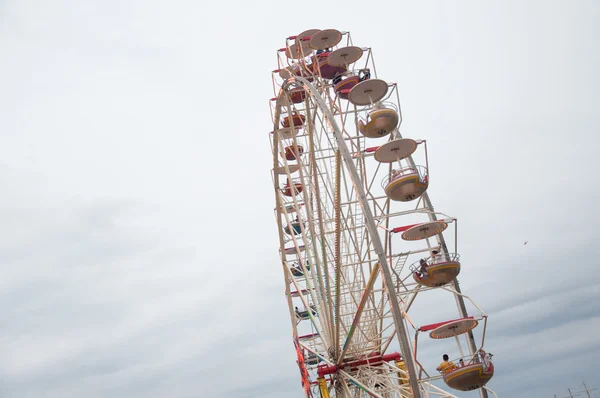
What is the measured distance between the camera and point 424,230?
576 inches

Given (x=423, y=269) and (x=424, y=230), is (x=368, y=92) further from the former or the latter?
(x=423, y=269)

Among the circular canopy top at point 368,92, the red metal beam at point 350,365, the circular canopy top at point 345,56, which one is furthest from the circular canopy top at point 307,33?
the red metal beam at point 350,365

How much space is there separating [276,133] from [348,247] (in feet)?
18.0

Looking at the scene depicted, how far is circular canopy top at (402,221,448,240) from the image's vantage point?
1438 centimetres

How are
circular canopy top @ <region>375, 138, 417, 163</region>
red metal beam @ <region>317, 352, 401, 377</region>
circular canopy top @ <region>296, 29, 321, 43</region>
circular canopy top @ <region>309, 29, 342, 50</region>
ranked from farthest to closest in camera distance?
circular canopy top @ <region>296, 29, 321, 43</region>
circular canopy top @ <region>309, 29, 342, 50</region>
red metal beam @ <region>317, 352, 401, 377</region>
circular canopy top @ <region>375, 138, 417, 163</region>

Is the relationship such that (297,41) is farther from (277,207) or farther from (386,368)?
(386,368)

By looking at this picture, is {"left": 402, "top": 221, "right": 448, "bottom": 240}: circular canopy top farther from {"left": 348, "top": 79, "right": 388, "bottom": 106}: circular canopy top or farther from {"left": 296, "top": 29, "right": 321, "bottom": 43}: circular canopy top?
{"left": 296, "top": 29, "right": 321, "bottom": 43}: circular canopy top

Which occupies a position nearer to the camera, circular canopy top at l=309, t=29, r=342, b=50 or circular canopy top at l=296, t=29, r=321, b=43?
circular canopy top at l=309, t=29, r=342, b=50

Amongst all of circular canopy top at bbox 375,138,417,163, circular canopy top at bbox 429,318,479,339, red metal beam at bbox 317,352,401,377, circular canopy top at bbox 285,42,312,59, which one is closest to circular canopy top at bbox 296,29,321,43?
circular canopy top at bbox 285,42,312,59

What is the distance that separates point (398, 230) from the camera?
48.6ft

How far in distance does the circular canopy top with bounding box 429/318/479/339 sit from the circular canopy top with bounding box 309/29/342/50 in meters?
12.0

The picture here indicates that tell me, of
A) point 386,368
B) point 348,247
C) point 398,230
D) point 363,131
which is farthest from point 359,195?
point 386,368

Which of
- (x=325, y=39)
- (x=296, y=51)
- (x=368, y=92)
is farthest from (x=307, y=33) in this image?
(x=368, y=92)

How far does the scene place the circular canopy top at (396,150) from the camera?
1545 centimetres
